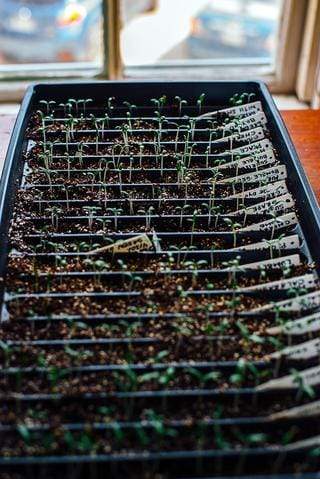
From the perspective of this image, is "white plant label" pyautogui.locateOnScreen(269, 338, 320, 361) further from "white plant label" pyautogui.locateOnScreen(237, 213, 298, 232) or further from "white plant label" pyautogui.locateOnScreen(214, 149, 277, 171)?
"white plant label" pyautogui.locateOnScreen(214, 149, 277, 171)

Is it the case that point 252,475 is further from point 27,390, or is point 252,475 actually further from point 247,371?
point 27,390

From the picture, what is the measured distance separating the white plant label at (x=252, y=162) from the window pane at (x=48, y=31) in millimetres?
1111

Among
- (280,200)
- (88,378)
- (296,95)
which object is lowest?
(88,378)

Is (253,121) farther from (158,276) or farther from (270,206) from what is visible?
(158,276)

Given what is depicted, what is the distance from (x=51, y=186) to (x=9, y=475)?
0.62 m

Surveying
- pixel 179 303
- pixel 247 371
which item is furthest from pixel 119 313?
pixel 247 371

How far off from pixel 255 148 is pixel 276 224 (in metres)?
0.23

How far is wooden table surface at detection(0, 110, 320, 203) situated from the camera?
1462 millimetres

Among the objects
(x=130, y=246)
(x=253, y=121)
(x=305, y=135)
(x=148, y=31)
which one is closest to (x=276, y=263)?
(x=130, y=246)

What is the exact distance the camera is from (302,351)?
0.94m

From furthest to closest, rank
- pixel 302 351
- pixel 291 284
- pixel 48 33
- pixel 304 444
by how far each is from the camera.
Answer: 1. pixel 48 33
2. pixel 291 284
3. pixel 302 351
4. pixel 304 444

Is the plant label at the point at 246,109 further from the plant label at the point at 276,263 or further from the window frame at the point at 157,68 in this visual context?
the window frame at the point at 157,68

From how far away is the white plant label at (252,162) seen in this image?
52.8 inches

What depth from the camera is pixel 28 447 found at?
823 millimetres
